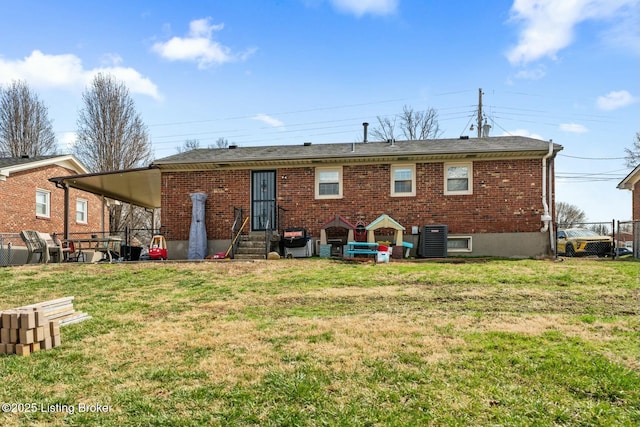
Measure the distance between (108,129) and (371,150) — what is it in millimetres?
19000

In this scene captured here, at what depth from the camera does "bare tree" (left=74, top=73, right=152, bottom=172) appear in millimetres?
25594

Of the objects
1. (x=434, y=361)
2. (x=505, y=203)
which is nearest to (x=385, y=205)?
(x=505, y=203)

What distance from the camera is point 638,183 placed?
1928 cm

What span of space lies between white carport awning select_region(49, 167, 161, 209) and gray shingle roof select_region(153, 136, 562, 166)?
1019 millimetres

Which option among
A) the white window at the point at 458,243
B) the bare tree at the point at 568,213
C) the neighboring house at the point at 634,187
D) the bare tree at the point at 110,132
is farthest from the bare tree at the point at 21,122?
the bare tree at the point at 568,213

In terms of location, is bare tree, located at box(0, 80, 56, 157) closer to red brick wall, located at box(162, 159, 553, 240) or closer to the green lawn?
red brick wall, located at box(162, 159, 553, 240)

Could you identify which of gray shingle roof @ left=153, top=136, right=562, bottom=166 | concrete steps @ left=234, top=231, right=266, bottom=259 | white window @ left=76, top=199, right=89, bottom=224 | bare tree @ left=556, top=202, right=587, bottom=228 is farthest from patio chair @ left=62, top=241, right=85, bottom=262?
bare tree @ left=556, top=202, right=587, bottom=228

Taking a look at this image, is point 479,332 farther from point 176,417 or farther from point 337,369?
point 176,417

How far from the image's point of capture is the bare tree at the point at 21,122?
28000mm

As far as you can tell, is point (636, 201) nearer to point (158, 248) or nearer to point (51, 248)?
point (158, 248)

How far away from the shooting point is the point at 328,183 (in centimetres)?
1421

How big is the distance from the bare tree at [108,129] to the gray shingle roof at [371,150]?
11920 millimetres

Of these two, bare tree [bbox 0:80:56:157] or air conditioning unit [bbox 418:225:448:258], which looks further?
bare tree [bbox 0:80:56:157]

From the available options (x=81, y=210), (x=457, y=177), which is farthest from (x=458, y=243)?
(x=81, y=210)
